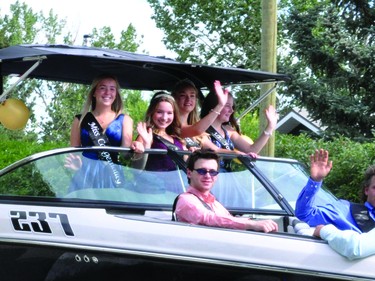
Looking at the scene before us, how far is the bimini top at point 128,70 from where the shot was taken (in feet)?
20.1

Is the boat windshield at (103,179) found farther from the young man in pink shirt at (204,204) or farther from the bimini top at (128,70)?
the bimini top at (128,70)

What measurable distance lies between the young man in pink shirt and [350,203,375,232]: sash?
2.25ft

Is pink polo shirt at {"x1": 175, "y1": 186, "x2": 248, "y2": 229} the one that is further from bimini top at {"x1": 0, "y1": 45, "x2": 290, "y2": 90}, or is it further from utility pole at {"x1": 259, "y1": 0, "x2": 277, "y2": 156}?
utility pole at {"x1": 259, "y1": 0, "x2": 277, "y2": 156}

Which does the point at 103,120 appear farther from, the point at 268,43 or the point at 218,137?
the point at 268,43

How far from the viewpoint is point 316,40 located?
14.2m

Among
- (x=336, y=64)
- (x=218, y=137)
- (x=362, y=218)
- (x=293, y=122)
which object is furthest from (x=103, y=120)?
(x=293, y=122)

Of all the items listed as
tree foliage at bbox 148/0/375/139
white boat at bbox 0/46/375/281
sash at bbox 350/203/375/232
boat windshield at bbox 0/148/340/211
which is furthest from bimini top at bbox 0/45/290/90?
tree foliage at bbox 148/0/375/139

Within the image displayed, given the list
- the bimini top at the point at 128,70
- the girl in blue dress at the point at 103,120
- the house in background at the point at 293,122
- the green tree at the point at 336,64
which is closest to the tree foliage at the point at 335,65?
the green tree at the point at 336,64

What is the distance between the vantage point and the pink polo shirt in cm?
486

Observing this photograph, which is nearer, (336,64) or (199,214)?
(199,214)

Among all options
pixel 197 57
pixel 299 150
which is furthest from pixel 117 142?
pixel 197 57

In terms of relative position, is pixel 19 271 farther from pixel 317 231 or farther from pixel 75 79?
pixel 75 79

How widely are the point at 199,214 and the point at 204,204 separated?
5.4 inches

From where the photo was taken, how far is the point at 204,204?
16.6 ft
